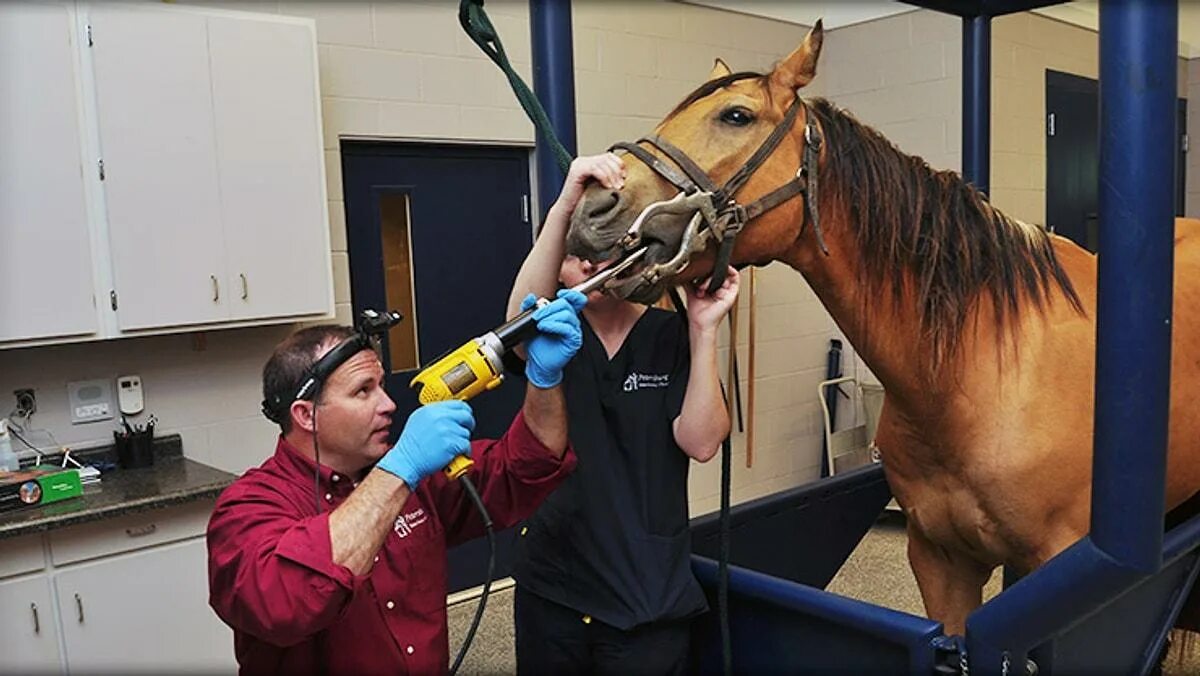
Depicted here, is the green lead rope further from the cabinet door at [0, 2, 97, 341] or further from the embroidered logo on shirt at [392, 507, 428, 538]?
the cabinet door at [0, 2, 97, 341]

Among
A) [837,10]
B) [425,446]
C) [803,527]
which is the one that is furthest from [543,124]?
[837,10]

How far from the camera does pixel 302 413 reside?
1.28m

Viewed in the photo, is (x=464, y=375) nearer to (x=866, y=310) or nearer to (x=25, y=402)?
(x=866, y=310)

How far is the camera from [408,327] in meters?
3.52

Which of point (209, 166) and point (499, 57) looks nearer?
point (499, 57)

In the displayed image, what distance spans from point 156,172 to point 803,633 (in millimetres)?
Result: 2250

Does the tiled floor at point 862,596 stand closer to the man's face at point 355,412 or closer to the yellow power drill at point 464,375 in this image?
the man's face at point 355,412

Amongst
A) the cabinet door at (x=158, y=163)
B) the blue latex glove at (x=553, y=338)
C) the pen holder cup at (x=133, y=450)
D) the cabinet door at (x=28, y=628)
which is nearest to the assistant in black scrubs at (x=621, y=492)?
the blue latex glove at (x=553, y=338)

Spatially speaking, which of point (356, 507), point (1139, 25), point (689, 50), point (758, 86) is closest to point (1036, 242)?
point (758, 86)

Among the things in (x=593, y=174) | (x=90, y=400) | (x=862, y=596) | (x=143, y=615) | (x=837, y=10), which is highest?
(x=837, y=10)

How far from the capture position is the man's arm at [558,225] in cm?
125

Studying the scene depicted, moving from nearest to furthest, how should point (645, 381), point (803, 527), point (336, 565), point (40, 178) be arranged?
point (336, 565)
point (645, 381)
point (803, 527)
point (40, 178)

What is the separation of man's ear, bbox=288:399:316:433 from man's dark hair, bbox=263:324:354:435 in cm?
1

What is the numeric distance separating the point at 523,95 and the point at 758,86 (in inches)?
14.1
